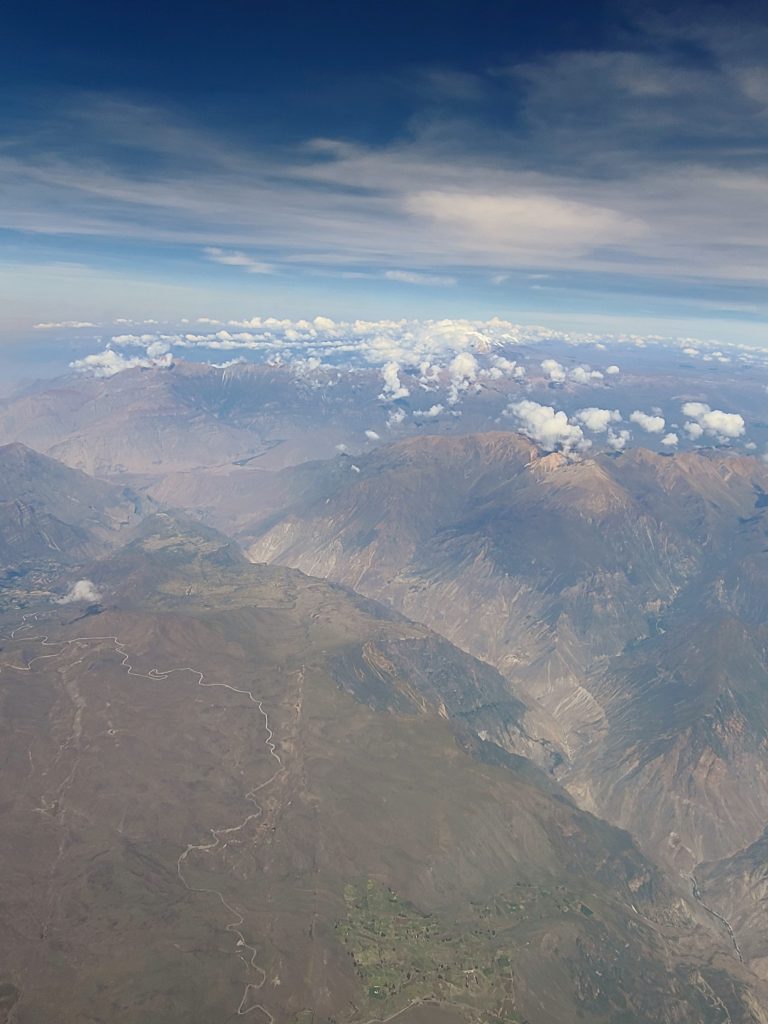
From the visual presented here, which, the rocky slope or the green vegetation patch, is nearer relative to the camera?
the rocky slope

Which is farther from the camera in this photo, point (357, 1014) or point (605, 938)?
point (605, 938)

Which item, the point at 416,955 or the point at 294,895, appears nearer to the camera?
the point at 416,955

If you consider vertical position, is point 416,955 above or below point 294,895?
below

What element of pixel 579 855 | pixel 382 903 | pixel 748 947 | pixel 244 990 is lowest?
pixel 748 947

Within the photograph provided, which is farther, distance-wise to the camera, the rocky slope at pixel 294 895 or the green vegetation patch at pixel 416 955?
the green vegetation patch at pixel 416 955

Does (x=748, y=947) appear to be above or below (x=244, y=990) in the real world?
below

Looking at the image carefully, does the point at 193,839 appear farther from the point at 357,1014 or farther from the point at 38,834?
the point at 357,1014

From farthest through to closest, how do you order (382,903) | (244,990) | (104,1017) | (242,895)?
(382,903) < (242,895) < (244,990) < (104,1017)

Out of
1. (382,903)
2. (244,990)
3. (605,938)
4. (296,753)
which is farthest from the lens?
(296,753)

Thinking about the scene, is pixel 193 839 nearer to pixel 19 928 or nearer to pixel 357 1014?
pixel 19 928

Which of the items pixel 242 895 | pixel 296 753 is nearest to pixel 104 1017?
pixel 242 895
